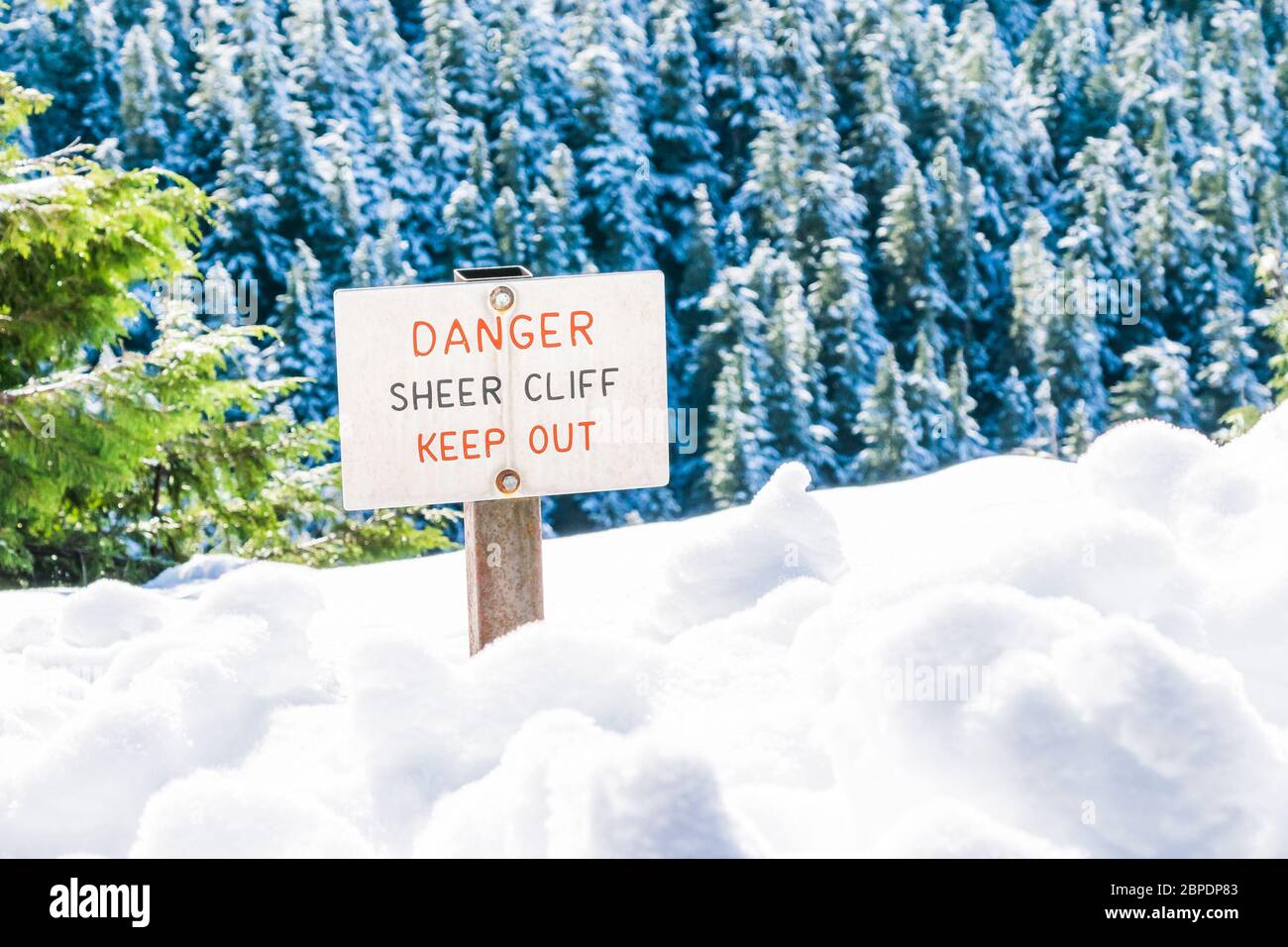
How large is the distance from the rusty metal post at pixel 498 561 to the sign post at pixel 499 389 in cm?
1

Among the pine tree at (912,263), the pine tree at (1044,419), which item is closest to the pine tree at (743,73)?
the pine tree at (912,263)

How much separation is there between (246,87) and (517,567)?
163 feet

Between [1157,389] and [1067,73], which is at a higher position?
[1067,73]

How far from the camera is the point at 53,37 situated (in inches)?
2004

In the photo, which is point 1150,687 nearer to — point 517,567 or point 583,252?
point 517,567

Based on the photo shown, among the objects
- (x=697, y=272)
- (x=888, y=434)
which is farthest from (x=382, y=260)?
(x=888, y=434)

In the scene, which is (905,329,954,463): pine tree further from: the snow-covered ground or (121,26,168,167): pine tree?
the snow-covered ground

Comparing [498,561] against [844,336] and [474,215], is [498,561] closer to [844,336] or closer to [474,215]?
[844,336]

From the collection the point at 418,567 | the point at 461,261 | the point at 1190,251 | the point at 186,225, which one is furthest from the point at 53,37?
the point at 418,567

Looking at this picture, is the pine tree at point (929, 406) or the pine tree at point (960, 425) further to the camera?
the pine tree at point (960, 425)

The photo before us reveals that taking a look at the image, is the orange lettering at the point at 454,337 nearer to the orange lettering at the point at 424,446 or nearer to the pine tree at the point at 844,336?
the orange lettering at the point at 424,446

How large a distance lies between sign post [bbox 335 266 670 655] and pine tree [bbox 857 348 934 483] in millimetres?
42451

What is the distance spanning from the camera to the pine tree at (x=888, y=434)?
44531 mm

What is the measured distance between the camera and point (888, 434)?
147ft
